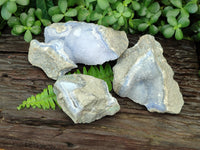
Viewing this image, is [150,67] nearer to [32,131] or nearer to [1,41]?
[32,131]

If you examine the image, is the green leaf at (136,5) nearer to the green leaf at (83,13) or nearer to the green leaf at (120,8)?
the green leaf at (120,8)

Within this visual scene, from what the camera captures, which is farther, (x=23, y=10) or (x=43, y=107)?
(x=23, y=10)

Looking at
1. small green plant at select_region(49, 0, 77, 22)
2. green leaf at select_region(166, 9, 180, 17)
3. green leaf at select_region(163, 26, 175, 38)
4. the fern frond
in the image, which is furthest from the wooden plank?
green leaf at select_region(166, 9, 180, 17)

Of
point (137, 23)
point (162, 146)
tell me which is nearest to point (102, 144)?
point (162, 146)

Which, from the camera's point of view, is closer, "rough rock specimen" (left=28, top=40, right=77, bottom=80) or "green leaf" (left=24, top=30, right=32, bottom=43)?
"rough rock specimen" (left=28, top=40, right=77, bottom=80)

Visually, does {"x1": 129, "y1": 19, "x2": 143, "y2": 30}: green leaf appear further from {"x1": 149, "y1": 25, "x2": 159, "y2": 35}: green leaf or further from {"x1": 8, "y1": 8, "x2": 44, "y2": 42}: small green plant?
{"x1": 8, "y1": 8, "x2": 44, "y2": 42}: small green plant

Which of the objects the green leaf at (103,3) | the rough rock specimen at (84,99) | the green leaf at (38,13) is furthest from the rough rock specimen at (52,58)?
the green leaf at (103,3)

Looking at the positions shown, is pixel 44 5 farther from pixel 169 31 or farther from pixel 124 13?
pixel 169 31
